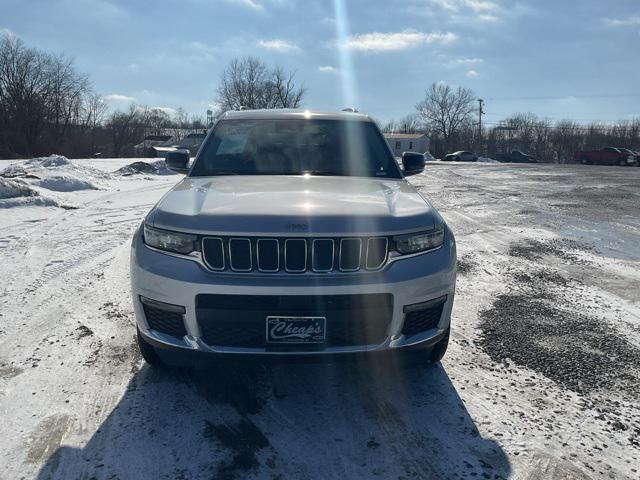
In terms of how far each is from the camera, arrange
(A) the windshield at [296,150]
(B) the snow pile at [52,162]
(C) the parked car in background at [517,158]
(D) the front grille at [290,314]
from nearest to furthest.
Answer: (D) the front grille at [290,314] → (A) the windshield at [296,150] → (B) the snow pile at [52,162] → (C) the parked car in background at [517,158]

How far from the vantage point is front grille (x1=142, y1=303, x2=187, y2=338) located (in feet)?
8.38

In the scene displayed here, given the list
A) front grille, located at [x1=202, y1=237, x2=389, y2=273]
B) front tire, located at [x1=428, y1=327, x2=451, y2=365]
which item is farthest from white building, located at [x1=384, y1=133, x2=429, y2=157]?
front grille, located at [x1=202, y1=237, x2=389, y2=273]

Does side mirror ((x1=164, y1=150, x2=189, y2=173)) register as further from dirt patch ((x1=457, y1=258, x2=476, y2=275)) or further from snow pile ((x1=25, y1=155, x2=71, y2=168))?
snow pile ((x1=25, y1=155, x2=71, y2=168))

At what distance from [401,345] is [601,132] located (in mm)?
86698

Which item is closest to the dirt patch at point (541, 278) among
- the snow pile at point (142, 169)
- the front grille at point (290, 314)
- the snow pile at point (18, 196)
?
the front grille at point (290, 314)

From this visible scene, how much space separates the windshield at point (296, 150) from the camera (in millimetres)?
3850

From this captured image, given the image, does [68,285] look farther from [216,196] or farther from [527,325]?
[527,325]

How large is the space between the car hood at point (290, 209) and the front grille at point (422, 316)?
436 millimetres

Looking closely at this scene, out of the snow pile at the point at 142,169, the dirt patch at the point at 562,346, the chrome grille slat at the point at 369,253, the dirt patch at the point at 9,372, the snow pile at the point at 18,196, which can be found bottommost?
the dirt patch at the point at 562,346

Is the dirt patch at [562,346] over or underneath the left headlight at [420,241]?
underneath

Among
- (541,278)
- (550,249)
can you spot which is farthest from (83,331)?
(550,249)

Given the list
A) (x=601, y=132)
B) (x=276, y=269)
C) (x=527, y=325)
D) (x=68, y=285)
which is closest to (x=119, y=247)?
(x=68, y=285)

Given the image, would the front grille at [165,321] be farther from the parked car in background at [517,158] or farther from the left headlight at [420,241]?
the parked car in background at [517,158]

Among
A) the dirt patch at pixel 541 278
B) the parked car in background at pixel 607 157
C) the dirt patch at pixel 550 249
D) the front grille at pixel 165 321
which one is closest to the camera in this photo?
the front grille at pixel 165 321
